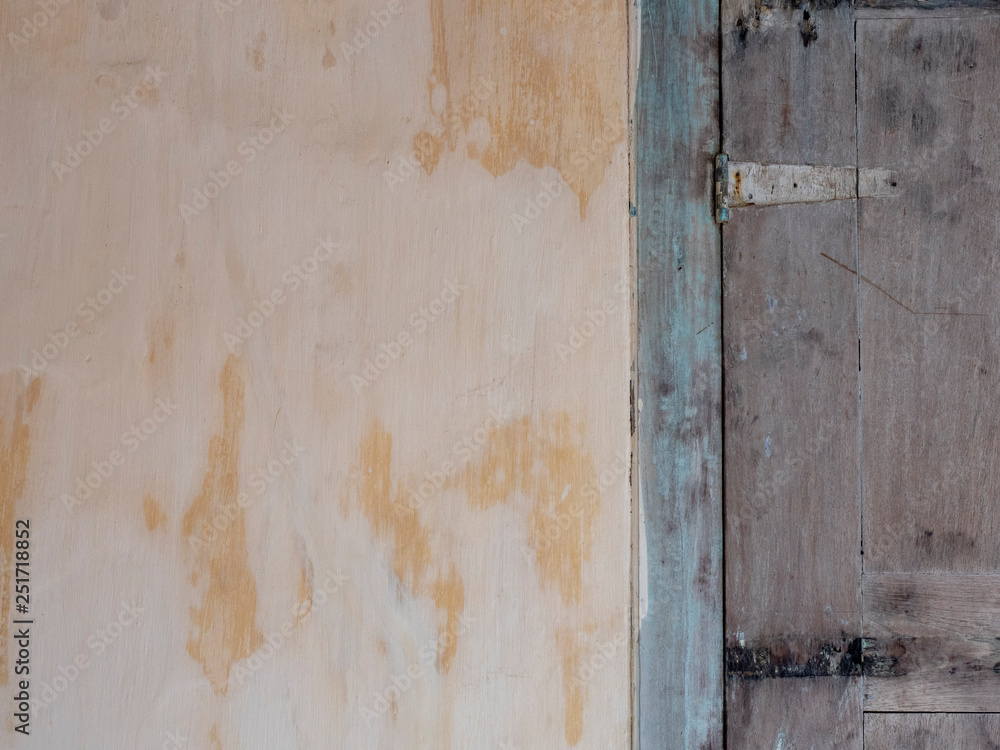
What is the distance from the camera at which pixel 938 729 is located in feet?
4.39

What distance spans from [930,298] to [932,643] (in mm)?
720

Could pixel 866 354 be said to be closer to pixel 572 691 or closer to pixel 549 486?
pixel 549 486

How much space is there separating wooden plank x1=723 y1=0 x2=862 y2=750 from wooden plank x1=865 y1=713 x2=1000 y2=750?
0.06 metres

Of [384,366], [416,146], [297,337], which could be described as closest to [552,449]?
[384,366]

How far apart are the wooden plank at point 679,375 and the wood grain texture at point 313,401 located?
0.70 feet

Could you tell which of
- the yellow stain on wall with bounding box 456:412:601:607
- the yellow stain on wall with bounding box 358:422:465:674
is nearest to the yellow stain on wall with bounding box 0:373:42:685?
the yellow stain on wall with bounding box 358:422:465:674

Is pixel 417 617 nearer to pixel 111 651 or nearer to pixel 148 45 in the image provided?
pixel 111 651

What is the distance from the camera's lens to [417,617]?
1135 mm

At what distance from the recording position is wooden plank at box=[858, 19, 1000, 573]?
1.34 m

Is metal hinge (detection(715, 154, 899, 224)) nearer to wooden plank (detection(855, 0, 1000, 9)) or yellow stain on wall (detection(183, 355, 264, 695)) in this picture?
wooden plank (detection(855, 0, 1000, 9))

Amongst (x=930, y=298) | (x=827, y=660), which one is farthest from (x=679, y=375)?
(x=827, y=660)

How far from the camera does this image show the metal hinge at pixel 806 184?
1.35 meters

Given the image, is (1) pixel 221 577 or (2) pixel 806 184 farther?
(2) pixel 806 184

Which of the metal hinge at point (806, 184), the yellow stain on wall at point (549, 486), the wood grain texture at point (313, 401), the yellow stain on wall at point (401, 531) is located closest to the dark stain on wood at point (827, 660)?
the wood grain texture at point (313, 401)
